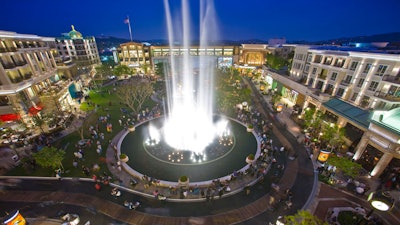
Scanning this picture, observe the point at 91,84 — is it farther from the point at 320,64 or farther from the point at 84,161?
the point at 320,64

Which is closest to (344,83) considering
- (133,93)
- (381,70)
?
(381,70)

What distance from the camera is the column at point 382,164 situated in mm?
21936

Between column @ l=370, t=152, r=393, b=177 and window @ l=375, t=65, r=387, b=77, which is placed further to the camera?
window @ l=375, t=65, r=387, b=77

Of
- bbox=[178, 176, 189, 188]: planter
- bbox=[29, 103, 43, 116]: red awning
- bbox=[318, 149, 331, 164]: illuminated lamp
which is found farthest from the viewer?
bbox=[29, 103, 43, 116]: red awning

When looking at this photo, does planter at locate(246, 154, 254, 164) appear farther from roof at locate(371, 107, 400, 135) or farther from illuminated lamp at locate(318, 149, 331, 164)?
roof at locate(371, 107, 400, 135)

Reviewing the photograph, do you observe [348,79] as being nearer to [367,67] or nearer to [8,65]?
[367,67]

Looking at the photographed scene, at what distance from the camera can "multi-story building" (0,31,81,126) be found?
34344 mm

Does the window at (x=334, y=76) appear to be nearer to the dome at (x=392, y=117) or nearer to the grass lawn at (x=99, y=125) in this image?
the dome at (x=392, y=117)

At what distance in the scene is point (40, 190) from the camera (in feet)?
71.5

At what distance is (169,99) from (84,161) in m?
30.3

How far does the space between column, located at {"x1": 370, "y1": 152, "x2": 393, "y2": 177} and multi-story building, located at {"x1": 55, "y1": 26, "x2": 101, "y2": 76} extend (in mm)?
95908

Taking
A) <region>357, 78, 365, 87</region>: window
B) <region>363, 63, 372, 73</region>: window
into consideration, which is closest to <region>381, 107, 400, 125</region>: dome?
<region>357, 78, 365, 87</region>: window

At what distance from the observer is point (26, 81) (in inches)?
1484

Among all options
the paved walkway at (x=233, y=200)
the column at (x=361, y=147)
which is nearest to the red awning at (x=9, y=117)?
the paved walkway at (x=233, y=200)
